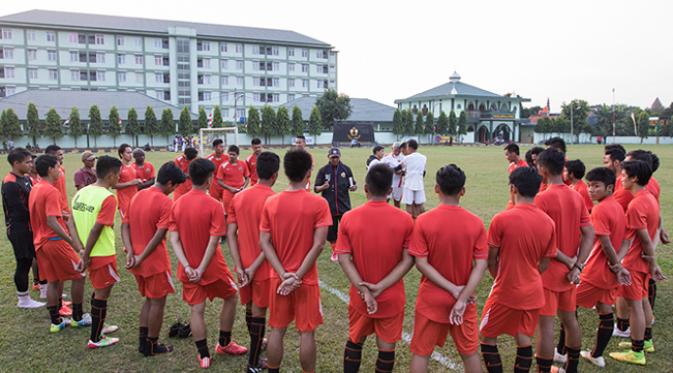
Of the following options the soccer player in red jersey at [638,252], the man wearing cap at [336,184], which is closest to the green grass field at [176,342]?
the soccer player in red jersey at [638,252]

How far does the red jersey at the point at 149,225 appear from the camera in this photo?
4485 millimetres

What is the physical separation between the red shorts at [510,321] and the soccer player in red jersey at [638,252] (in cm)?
140

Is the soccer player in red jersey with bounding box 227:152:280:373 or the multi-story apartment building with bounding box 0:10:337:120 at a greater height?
the multi-story apartment building with bounding box 0:10:337:120

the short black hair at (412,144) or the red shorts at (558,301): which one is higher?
the short black hair at (412,144)

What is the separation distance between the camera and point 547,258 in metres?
3.76

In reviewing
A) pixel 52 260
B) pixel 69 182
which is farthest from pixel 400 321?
pixel 69 182

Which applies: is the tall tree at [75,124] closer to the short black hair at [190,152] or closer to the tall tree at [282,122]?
the tall tree at [282,122]

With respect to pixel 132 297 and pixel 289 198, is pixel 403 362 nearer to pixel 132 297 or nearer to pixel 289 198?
pixel 289 198

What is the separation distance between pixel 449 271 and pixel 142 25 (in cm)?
7907

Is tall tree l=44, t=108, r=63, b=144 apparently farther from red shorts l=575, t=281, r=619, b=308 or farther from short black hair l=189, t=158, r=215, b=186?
red shorts l=575, t=281, r=619, b=308

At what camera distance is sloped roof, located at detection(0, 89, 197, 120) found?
2149 inches

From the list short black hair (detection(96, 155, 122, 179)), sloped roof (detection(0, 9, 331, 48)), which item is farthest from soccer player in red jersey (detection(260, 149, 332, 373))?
sloped roof (detection(0, 9, 331, 48))

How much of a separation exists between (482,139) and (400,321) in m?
81.5

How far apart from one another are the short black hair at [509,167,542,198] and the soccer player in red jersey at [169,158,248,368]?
8.35 ft
